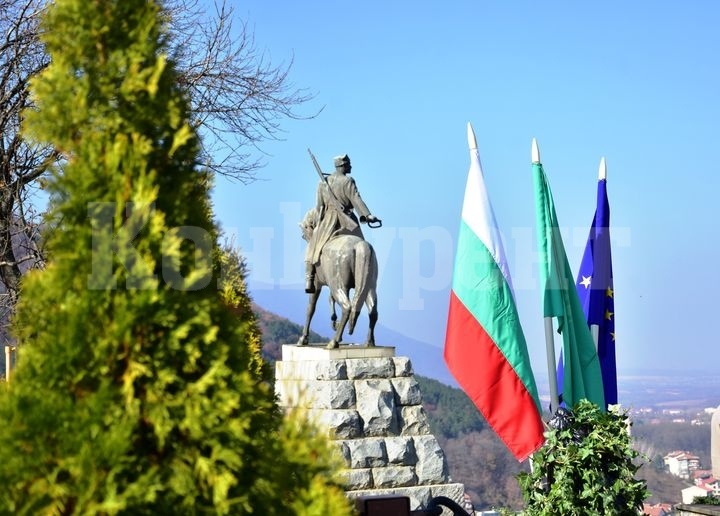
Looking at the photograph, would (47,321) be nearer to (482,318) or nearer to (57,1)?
(57,1)

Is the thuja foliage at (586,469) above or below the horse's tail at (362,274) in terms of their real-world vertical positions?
below

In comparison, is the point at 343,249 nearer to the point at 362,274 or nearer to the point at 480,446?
the point at 362,274

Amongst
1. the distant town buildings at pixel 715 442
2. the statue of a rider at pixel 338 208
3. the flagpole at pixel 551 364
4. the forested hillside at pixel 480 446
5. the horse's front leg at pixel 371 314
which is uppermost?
the statue of a rider at pixel 338 208

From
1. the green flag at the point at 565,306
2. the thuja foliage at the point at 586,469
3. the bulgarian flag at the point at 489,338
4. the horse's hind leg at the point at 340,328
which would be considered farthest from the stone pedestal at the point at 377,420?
the thuja foliage at the point at 586,469

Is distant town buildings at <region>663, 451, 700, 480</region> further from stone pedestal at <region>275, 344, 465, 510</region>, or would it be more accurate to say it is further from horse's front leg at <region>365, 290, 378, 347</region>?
horse's front leg at <region>365, 290, 378, 347</region>

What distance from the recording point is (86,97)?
11.1 ft

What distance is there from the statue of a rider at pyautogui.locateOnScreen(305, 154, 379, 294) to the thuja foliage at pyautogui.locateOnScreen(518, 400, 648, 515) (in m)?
4.50

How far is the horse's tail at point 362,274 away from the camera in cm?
1159

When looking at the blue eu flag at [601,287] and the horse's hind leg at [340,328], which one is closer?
the blue eu flag at [601,287]

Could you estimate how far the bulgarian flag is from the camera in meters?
8.66

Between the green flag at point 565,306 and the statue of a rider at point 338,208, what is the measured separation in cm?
329

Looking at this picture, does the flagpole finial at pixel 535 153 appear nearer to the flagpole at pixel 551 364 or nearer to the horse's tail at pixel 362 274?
the flagpole at pixel 551 364

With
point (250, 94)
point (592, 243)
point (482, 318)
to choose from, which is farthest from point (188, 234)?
point (250, 94)

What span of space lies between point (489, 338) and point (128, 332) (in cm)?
602
